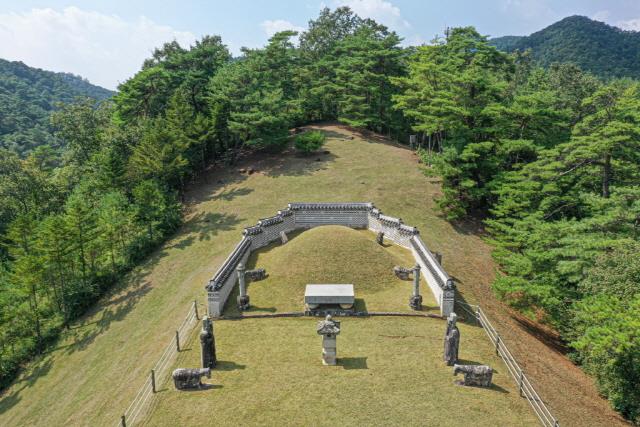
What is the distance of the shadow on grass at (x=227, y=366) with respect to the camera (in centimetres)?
1602

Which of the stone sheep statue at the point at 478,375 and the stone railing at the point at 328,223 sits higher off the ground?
the stone railing at the point at 328,223

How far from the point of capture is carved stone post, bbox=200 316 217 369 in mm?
15648

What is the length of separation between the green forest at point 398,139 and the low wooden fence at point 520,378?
3.19 meters

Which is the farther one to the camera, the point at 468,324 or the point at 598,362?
the point at 468,324

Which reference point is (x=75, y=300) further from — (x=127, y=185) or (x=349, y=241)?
(x=349, y=241)

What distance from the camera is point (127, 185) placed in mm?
40688

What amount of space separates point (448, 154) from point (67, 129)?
161 feet

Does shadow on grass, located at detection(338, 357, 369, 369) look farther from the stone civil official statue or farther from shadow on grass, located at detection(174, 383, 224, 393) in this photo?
shadow on grass, located at detection(174, 383, 224, 393)

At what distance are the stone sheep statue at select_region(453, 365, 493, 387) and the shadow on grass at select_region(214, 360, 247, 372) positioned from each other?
8.61 m

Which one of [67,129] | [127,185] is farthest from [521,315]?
[67,129]

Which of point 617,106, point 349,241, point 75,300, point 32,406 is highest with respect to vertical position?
point 617,106

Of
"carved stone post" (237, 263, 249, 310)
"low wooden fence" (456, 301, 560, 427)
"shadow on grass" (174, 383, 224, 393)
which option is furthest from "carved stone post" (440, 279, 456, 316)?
"shadow on grass" (174, 383, 224, 393)

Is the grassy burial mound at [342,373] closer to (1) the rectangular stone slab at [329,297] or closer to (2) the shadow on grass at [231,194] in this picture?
(1) the rectangular stone slab at [329,297]

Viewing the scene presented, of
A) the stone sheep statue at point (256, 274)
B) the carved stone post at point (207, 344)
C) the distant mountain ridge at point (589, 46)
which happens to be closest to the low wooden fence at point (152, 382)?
the carved stone post at point (207, 344)
